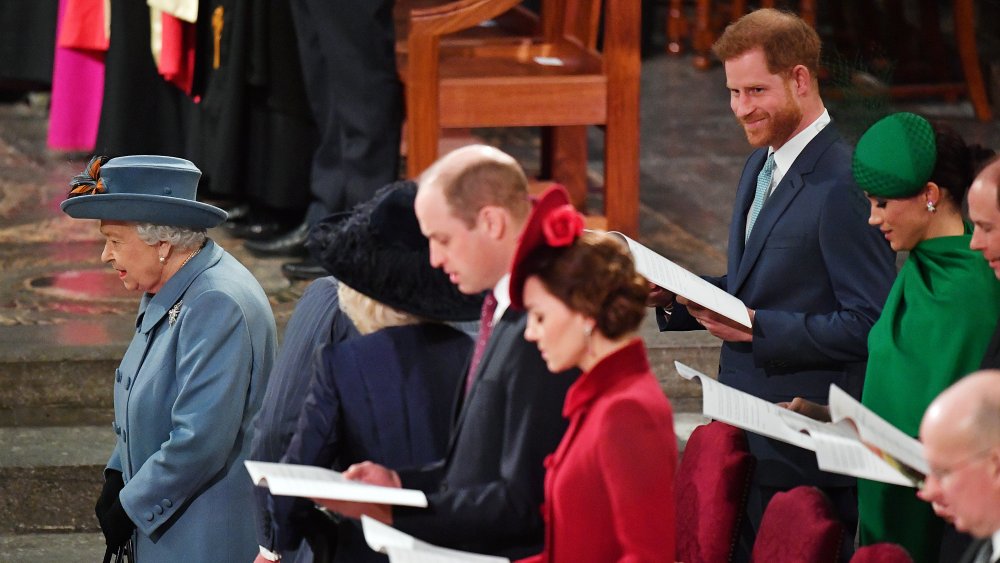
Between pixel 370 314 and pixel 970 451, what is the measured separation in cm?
104

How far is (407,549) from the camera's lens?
2.27 m

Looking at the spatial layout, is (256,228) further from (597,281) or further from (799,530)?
(597,281)

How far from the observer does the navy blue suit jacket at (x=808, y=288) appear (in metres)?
3.21

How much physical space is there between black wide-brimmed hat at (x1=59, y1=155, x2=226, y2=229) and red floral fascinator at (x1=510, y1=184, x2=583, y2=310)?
125 cm

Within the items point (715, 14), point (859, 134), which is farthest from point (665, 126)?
point (859, 134)

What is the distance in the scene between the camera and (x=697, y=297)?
3010mm

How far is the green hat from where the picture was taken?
9.65 ft

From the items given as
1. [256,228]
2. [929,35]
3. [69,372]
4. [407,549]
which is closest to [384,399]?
[407,549]

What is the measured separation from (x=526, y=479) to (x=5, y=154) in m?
5.54

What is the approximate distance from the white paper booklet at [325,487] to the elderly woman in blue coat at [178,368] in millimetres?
871

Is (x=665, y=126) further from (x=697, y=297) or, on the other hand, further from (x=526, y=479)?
(x=526, y=479)

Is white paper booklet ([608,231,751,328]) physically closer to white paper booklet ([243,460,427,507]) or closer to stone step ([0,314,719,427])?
white paper booklet ([243,460,427,507])

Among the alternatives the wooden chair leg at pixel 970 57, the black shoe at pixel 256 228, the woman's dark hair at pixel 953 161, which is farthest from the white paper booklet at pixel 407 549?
the wooden chair leg at pixel 970 57

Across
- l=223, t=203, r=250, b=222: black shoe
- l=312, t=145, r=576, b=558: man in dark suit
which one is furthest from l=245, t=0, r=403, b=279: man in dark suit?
l=312, t=145, r=576, b=558: man in dark suit
